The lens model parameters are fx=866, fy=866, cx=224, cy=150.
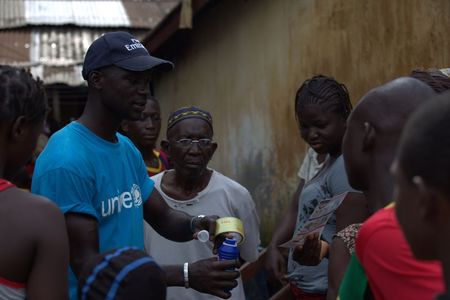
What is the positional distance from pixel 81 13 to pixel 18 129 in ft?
40.7

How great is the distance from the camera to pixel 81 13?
1500 cm

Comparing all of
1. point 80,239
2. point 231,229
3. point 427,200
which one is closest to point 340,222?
point 231,229

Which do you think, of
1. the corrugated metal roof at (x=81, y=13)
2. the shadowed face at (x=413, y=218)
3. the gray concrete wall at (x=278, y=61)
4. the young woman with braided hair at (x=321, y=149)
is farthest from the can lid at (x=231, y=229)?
the corrugated metal roof at (x=81, y=13)

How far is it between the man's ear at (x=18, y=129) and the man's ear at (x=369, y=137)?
1.16 metres

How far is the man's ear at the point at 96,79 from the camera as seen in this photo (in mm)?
4051

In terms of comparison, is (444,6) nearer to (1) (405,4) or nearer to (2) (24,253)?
(1) (405,4)

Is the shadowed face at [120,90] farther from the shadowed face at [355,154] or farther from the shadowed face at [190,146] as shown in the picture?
the shadowed face at [355,154]

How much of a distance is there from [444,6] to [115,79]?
2.68m

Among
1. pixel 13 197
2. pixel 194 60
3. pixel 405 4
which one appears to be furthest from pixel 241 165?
pixel 13 197

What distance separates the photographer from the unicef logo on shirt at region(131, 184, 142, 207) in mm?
4062

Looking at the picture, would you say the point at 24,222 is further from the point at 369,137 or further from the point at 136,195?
the point at 136,195

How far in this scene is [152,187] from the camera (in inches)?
179

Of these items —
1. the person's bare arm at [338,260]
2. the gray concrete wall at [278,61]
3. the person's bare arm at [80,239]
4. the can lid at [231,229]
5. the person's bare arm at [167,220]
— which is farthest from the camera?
the gray concrete wall at [278,61]

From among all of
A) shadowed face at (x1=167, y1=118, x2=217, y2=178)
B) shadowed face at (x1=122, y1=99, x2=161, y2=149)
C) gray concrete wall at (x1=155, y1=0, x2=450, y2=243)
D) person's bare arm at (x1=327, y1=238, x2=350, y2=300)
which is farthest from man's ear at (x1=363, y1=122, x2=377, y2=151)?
shadowed face at (x1=122, y1=99, x2=161, y2=149)
